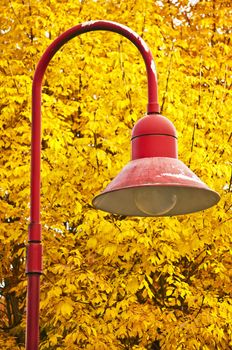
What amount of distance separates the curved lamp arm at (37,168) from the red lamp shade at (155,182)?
461 mm

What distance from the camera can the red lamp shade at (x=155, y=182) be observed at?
13.1ft

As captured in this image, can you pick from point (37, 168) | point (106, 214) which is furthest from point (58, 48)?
point (106, 214)

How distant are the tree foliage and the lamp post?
138 inches

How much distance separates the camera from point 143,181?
3945 millimetres

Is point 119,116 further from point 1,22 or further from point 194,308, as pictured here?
point 1,22

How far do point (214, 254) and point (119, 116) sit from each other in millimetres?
2237

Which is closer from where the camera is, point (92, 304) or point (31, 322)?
point (31, 322)

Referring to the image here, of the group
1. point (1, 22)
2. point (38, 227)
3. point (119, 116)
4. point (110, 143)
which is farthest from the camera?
point (1, 22)

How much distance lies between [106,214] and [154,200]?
437cm

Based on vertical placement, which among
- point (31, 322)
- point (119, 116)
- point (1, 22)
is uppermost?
point (1, 22)

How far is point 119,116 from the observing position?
383 inches

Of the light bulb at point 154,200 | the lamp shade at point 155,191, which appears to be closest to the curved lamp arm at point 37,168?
the lamp shade at point 155,191

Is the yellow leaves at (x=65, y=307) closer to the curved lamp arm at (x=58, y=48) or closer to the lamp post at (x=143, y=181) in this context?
the lamp post at (x=143, y=181)

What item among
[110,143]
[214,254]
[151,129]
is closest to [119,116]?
[110,143]
